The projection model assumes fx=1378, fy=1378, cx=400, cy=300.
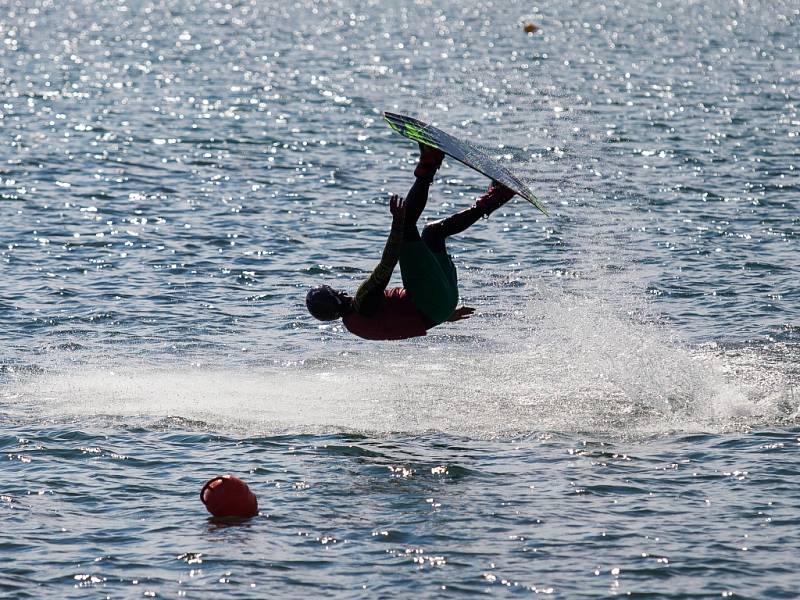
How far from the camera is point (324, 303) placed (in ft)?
52.4

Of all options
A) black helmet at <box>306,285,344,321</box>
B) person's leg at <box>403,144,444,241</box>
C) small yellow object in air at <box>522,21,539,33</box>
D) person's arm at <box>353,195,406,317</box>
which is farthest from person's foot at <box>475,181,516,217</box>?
small yellow object in air at <box>522,21,539,33</box>

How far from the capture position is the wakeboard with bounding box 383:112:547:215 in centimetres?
1559

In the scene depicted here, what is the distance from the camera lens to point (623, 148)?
37469mm

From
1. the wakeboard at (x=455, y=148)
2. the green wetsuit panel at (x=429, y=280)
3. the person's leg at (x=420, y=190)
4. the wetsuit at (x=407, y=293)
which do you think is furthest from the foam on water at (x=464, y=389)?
the wakeboard at (x=455, y=148)

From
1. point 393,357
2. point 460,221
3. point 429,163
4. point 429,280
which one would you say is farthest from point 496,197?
point 393,357

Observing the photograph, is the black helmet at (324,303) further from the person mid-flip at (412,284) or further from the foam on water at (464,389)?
the foam on water at (464,389)

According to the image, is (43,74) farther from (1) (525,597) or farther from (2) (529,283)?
(1) (525,597)

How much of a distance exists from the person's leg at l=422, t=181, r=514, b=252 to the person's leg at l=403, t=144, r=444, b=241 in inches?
20.5

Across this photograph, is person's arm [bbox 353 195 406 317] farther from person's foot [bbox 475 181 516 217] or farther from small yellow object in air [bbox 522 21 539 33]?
small yellow object in air [bbox 522 21 539 33]

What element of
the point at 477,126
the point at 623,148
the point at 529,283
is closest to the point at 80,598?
the point at 529,283

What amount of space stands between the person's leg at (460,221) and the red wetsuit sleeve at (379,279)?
75cm

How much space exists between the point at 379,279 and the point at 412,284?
0.44m

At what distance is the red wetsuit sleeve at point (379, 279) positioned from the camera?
15305 millimetres

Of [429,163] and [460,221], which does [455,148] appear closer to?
[429,163]
